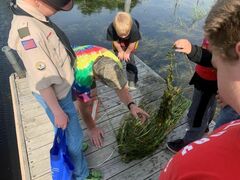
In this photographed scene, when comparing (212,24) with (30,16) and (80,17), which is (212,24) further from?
(80,17)

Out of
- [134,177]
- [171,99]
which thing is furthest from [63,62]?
[134,177]

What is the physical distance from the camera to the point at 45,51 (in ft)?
5.36

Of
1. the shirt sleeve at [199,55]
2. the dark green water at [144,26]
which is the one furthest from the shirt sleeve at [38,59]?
the dark green water at [144,26]

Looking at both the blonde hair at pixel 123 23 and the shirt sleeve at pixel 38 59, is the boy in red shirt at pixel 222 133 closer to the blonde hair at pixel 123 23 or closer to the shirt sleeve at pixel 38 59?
the shirt sleeve at pixel 38 59

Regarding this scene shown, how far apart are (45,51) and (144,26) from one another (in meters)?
5.40

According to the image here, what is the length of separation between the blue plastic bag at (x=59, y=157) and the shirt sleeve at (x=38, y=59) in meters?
0.40

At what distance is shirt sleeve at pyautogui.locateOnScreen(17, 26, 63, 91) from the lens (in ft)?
5.16

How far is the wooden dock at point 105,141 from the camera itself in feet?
8.45

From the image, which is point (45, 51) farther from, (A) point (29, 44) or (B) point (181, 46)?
(B) point (181, 46)

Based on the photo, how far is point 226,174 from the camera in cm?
64

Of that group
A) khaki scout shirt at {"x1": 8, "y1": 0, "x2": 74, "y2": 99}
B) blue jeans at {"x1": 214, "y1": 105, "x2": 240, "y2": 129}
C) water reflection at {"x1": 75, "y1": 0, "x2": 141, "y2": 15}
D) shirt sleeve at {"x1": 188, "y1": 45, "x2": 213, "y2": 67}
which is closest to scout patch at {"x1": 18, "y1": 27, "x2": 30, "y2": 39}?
khaki scout shirt at {"x1": 8, "y1": 0, "x2": 74, "y2": 99}

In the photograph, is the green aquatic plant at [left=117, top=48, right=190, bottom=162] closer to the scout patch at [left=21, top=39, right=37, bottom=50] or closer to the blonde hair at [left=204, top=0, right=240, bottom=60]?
the scout patch at [left=21, top=39, right=37, bottom=50]

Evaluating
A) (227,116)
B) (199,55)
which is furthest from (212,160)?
(199,55)

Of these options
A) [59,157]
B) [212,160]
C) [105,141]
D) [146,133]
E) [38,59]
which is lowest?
[105,141]
